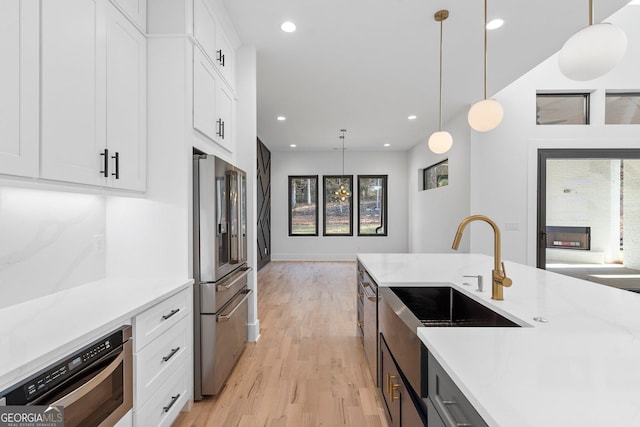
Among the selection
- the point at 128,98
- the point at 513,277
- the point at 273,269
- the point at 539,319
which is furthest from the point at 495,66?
the point at 273,269

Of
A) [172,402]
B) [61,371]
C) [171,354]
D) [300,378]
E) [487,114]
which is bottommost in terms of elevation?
[300,378]

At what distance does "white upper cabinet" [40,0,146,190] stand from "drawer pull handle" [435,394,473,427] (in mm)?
1678

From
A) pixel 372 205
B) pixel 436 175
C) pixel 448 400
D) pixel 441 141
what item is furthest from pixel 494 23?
pixel 372 205

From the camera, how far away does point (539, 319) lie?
1.14 meters

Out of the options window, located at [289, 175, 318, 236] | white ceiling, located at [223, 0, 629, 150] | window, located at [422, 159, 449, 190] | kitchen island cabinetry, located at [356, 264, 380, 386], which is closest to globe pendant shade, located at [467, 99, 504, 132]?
white ceiling, located at [223, 0, 629, 150]

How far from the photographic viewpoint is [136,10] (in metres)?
1.87

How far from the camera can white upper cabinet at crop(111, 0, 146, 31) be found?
1747 millimetres

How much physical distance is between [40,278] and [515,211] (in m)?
5.49

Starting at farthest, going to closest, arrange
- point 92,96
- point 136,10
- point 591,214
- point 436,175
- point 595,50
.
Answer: point 436,175, point 591,214, point 136,10, point 92,96, point 595,50

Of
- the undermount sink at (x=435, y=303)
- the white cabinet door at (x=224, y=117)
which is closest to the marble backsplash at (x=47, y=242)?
the white cabinet door at (x=224, y=117)

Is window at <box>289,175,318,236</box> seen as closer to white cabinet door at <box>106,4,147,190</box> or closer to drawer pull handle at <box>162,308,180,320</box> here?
white cabinet door at <box>106,4,147,190</box>

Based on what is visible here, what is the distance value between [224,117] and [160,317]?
173cm

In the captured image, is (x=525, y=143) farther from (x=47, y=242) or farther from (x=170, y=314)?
(x=47, y=242)

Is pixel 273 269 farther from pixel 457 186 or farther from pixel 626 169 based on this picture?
pixel 626 169
